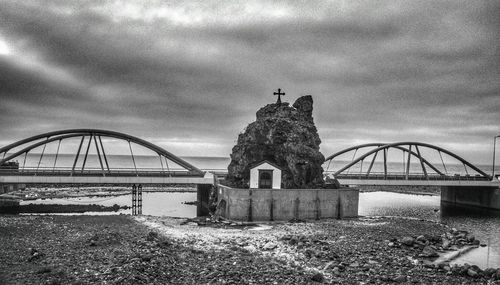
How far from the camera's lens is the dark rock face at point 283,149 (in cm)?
4809

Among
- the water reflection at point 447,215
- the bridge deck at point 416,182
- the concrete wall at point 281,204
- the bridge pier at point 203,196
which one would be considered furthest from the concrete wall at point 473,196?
the bridge pier at point 203,196

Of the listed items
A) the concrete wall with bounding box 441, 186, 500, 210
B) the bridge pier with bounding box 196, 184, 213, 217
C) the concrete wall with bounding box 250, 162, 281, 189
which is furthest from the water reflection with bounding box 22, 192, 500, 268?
the concrete wall with bounding box 250, 162, 281, 189

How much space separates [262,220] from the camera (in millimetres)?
43094

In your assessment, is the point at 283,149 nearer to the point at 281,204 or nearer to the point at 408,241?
the point at 281,204

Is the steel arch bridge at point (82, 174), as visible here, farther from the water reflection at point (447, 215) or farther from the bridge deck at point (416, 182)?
the bridge deck at point (416, 182)

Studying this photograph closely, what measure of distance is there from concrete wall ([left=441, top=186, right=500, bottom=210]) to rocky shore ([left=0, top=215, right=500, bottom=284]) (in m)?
32.8

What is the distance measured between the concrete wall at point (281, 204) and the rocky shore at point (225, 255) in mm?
3559

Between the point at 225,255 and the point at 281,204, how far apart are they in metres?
18.5

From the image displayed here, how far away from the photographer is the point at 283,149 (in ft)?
161

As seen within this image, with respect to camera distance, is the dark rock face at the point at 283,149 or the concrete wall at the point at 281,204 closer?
the concrete wall at the point at 281,204

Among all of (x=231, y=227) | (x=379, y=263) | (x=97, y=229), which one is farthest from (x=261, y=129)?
(x=379, y=263)

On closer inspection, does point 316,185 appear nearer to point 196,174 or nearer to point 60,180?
point 196,174

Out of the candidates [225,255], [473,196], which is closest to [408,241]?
[225,255]

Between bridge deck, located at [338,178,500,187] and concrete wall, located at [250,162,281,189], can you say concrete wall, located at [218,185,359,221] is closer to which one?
concrete wall, located at [250,162,281,189]
